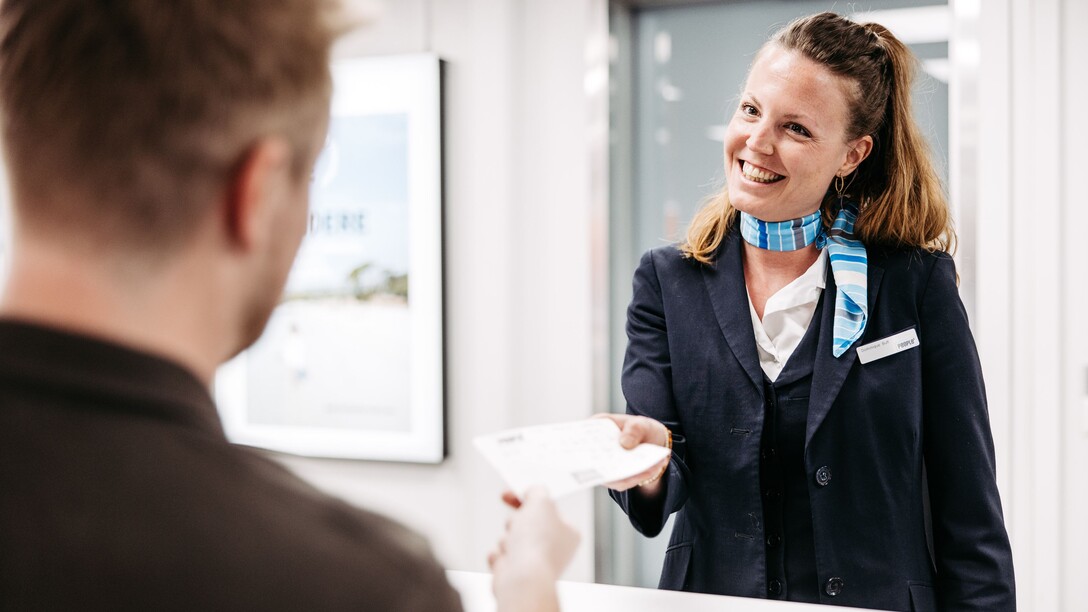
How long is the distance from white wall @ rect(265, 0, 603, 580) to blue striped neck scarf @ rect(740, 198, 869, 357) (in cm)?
102

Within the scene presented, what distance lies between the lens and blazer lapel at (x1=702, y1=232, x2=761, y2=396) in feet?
4.89

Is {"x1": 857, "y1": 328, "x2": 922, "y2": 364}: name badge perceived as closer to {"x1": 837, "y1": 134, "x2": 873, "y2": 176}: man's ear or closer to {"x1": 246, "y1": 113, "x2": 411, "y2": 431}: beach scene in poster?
{"x1": 837, "y1": 134, "x2": 873, "y2": 176}: man's ear

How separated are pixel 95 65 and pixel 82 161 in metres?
0.05

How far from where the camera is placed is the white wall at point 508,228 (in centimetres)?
253

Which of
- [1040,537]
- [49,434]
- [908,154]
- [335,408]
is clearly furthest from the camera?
[335,408]

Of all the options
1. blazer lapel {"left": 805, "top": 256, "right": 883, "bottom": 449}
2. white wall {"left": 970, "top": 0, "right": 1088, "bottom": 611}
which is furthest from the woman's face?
white wall {"left": 970, "top": 0, "right": 1088, "bottom": 611}

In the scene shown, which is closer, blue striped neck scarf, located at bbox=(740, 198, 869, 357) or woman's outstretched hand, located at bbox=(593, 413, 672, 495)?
woman's outstretched hand, located at bbox=(593, 413, 672, 495)

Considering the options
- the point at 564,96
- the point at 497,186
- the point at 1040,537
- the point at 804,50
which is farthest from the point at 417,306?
the point at 1040,537

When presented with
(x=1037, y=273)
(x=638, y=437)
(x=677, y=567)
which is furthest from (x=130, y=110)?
(x=1037, y=273)

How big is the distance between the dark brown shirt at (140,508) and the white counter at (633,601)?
0.70 meters

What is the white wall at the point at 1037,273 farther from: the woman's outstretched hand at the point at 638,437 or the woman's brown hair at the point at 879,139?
the woman's outstretched hand at the point at 638,437

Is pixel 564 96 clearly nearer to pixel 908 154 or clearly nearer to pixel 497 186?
pixel 497 186

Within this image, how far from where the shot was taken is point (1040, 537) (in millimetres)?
2137

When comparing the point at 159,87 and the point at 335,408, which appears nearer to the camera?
the point at 159,87
